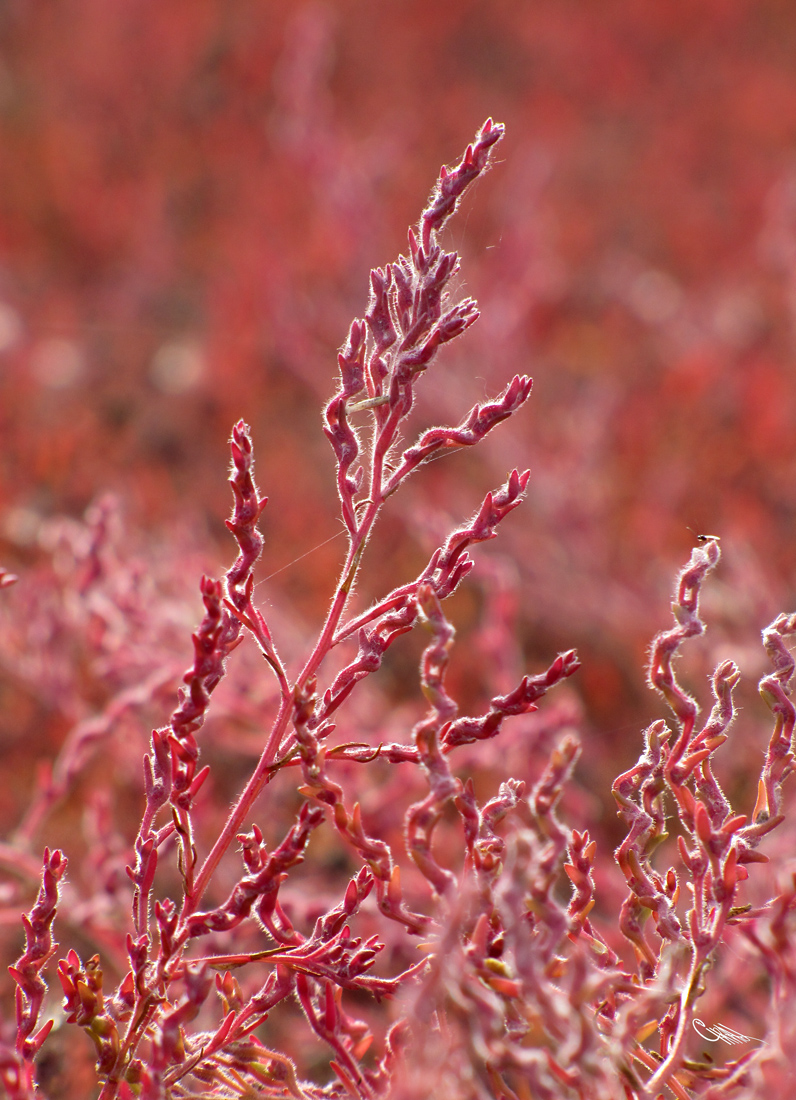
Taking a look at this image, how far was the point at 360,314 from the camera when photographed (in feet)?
14.2

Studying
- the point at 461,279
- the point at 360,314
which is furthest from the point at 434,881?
the point at 360,314

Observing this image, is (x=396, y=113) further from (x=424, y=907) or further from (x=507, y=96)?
(x=424, y=907)

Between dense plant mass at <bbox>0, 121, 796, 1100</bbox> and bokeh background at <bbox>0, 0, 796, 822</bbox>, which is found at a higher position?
bokeh background at <bbox>0, 0, 796, 822</bbox>

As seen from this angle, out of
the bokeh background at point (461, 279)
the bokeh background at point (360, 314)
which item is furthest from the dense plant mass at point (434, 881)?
the bokeh background at point (461, 279)

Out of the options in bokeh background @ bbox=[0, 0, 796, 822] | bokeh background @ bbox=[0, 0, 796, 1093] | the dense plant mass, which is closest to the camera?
the dense plant mass

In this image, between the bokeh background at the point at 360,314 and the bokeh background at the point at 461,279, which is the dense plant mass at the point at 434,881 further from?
the bokeh background at the point at 461,279

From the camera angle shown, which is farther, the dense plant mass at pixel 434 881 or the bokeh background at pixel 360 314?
the bokeh background at pixel 360 314

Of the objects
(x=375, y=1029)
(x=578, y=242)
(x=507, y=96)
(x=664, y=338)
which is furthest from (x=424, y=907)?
(x=507, y=96)

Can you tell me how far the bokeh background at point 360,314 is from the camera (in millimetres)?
2898

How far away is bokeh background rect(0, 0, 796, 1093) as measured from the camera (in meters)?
2.90

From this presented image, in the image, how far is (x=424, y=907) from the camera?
8.11ft

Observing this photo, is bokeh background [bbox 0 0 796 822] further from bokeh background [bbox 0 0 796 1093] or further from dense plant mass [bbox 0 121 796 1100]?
dense plant mass [bbox 0 121 796 1100]

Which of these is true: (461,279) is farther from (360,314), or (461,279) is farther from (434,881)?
(434,881)

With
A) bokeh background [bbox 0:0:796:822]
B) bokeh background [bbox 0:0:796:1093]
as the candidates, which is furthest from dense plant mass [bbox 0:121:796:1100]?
bokeh background [bbox 0:0:796:822]
